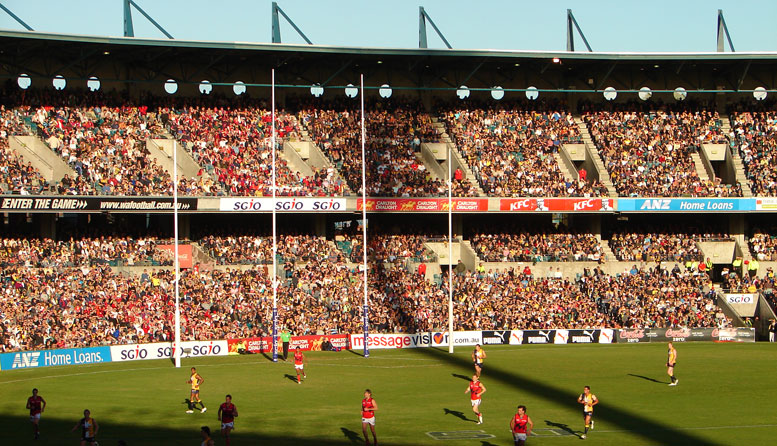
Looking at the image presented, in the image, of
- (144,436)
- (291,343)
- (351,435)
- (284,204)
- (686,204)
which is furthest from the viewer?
(686,204)

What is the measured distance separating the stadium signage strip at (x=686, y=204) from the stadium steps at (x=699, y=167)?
4.11 meters

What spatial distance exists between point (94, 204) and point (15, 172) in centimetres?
499

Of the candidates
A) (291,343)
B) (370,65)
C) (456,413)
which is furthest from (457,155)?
(456,413)

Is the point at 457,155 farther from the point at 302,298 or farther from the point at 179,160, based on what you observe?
the point at 179,160

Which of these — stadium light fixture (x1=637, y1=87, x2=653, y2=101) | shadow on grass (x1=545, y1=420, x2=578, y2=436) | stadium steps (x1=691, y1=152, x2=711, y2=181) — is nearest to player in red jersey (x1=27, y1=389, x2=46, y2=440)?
shadow on grass (x1=545, y1=420, x2=578, y2=436)

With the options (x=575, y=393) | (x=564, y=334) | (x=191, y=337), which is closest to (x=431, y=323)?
(x=564, y=334)

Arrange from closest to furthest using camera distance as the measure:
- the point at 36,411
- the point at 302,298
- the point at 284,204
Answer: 1. the point at 36,411
2. the point at 302,298
3. the point at 284,204

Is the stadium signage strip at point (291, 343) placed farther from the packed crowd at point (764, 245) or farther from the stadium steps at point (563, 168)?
the packed crowd at point (764, 245)

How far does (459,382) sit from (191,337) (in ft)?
55.7

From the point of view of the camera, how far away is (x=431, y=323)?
2149 inches

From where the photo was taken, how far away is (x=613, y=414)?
3231 cm

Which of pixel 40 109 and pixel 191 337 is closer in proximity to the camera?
pixel 191 337

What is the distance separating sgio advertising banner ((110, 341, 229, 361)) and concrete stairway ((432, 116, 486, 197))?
21382 mm

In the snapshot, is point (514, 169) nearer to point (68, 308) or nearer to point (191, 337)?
point (191, 337)
